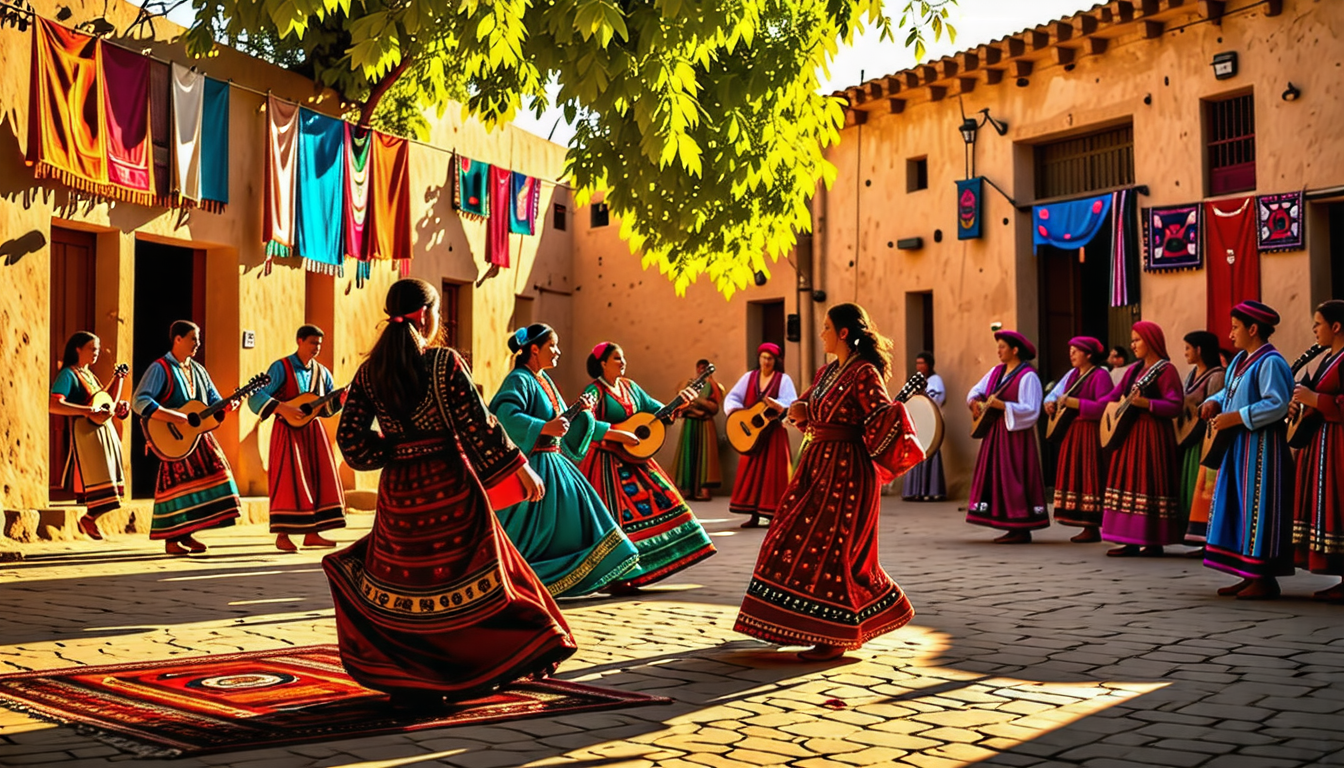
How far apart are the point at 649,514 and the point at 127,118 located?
7.04m

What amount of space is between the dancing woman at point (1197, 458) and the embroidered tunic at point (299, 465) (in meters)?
6.47

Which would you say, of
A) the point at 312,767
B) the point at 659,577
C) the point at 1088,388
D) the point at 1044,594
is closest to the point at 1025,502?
the point at 1088,388

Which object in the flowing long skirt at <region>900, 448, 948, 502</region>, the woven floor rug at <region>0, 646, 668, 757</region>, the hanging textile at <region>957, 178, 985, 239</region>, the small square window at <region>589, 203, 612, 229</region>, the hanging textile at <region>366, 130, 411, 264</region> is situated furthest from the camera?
the small square window at <region>589, 203, 612, 229</region>

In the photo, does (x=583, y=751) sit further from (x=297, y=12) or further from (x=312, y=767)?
(x=297, y=12)

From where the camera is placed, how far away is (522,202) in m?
Result: 19.0

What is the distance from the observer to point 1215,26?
45.7 ft

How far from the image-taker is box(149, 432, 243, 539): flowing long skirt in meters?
10.1

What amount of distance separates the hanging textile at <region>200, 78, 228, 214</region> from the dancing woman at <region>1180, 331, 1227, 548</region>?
9061 millimetres

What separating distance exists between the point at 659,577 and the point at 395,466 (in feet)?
11.1

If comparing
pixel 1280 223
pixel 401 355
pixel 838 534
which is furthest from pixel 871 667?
pixel 1280 223

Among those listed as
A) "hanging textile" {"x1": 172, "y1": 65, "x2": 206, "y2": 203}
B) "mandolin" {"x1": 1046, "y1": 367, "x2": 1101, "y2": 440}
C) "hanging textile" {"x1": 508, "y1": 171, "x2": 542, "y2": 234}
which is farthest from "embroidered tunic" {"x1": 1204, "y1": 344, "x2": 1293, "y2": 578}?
"hanging textile" {"x1": 508, "y1": 171, "x2": 542, "y2": 234}

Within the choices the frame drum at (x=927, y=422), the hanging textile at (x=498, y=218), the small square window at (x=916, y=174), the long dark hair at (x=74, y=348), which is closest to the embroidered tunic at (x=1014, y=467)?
the frame drum at (x=927, y=422)

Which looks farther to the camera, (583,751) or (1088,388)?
(1088,388)

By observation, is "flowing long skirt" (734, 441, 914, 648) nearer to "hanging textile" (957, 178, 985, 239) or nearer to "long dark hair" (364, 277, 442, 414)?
"long dark hair" (364, 277, 442, 414)
